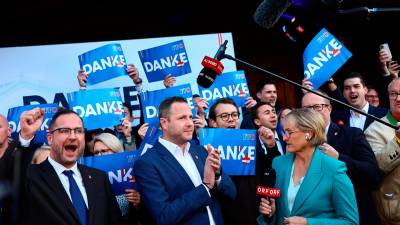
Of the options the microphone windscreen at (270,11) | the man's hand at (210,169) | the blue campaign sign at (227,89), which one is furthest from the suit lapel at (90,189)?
the blue campaign sign at (227,89)

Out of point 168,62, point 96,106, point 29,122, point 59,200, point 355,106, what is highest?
point 168,62

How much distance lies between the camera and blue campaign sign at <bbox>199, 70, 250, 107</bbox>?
5.95 m

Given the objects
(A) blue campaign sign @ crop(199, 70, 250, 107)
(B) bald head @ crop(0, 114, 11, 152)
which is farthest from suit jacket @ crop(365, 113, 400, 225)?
(B) bald head @ crop(0, 114, 11, 152)

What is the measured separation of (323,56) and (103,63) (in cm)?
216

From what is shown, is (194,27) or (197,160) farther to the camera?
(194,27)

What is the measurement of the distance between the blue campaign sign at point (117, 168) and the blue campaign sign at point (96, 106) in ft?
→ 2.79

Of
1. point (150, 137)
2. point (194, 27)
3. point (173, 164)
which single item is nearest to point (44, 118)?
point (150, 137)

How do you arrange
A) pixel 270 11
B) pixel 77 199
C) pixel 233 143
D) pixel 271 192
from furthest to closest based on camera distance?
1. pixel 233 143
2. pixel 77 199
3. pixel 271 192
4. pixel 270 11

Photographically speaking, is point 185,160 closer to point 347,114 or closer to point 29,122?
point 29,122

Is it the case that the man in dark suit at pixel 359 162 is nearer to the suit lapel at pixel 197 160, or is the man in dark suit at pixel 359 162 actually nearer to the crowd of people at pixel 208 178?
the crowd of people at pixel 208 178

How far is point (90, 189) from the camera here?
11.9 feet

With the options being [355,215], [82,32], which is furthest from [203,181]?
[82,32]

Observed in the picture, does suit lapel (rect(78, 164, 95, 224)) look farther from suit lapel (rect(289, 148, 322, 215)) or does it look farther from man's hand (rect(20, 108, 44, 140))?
suit lapel (rect(289, 148, 322, 215))

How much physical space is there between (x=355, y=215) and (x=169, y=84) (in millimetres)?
2761
